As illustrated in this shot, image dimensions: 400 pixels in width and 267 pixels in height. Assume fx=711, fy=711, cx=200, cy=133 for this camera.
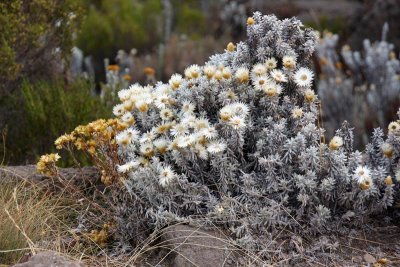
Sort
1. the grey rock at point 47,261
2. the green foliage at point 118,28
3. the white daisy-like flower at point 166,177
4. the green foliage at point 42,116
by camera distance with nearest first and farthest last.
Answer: the grey rock at point 47,261
the white daisy-like flower at point 166,177
the green foliage at point 42,116
the green foliage at point 118,28

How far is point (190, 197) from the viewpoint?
10.8ft

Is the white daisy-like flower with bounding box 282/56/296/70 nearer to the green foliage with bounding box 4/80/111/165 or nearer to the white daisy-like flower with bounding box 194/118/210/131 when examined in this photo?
the white daisy-like flower with bounding box 194/118/210/131

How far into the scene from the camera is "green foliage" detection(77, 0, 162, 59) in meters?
9.62

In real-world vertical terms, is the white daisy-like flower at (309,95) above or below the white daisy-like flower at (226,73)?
below

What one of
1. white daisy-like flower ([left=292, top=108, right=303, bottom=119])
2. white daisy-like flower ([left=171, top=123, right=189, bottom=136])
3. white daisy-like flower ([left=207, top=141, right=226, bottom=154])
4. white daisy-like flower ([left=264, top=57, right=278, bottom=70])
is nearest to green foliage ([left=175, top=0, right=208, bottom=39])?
white daisy-like flower ([left=264, top=57, right=278, bottom=70])

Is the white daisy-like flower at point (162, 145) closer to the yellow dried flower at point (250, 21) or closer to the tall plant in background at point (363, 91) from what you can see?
the yellow dried flower at point (250, 21)

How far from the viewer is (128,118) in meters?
3.52

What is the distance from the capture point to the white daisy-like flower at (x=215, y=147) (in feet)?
10.5

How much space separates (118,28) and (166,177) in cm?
694

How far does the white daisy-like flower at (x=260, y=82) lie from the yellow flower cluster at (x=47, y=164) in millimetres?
1005

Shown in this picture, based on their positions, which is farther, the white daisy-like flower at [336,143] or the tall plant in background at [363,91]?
the tall plant in background at [363,91]

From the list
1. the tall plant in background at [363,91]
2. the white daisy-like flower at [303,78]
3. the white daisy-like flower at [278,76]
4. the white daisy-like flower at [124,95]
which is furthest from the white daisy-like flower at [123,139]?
the tall plant in background at [363,91]

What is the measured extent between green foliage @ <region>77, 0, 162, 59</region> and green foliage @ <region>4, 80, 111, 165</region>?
4.12 meters

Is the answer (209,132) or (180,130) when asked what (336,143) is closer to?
(209,132)
